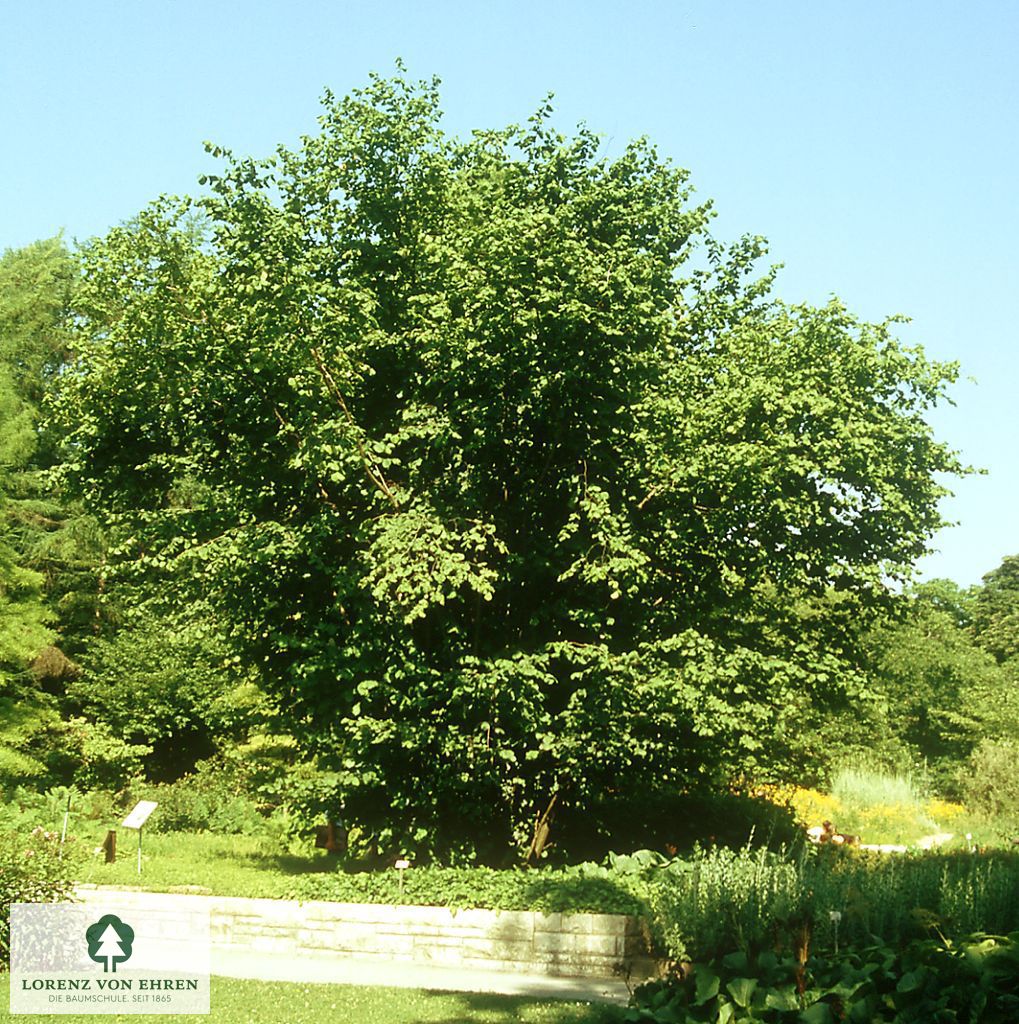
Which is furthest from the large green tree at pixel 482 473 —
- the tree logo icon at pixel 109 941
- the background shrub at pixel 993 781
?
the background shrub at pixel 993 781

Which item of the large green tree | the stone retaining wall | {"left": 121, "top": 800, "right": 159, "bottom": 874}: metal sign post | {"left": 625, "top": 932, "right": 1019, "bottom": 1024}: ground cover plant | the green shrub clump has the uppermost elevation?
the large green tree

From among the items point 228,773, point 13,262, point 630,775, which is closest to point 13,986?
point 630,775

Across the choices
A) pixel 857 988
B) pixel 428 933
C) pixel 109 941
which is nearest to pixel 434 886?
pixel 428 933

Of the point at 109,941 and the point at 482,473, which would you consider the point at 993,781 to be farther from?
the point at 109,941

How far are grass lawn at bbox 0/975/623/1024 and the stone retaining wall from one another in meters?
1.46

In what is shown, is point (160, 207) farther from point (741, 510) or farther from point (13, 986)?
point (13, 986)

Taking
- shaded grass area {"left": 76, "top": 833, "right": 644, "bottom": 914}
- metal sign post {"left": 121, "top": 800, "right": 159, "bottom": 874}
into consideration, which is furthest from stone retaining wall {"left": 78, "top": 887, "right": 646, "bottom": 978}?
metal sign post {"left": 121, "top": 800, "right": 159, "bottom": 874}

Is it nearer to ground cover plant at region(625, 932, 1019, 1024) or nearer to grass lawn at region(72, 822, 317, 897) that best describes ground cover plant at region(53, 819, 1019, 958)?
grass lawn at region(72, 822, 317, 897)

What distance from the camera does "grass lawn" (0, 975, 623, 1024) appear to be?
8617 millimetres

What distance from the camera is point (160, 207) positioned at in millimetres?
15734

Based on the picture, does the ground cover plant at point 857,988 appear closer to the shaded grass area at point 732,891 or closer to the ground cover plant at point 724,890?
the shaded grass area at point 732,891

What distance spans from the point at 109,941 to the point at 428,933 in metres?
3.37

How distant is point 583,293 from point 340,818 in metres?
8.38

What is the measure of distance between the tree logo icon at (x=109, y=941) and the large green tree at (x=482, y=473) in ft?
12.8
